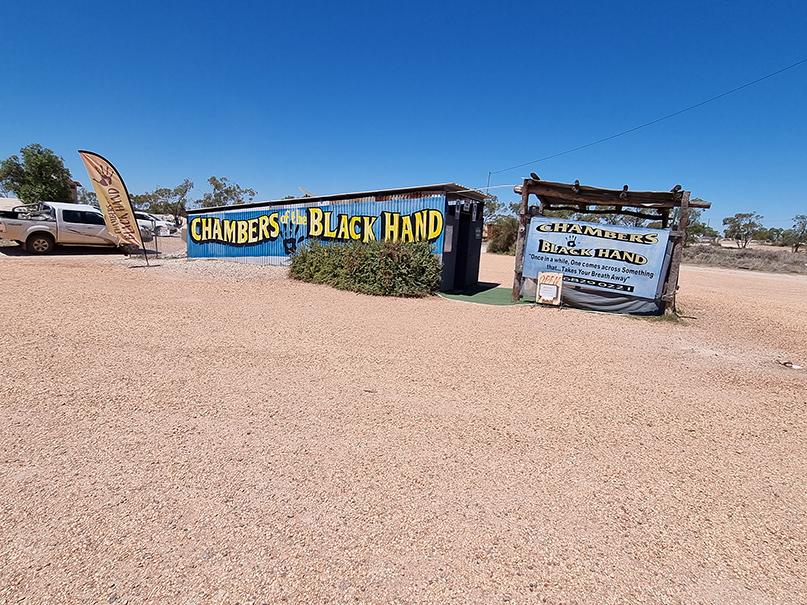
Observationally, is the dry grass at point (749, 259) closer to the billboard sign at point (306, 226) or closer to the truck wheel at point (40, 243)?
the billboard sign at point (306, 226)

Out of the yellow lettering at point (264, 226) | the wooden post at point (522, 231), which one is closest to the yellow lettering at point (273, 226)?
the yellow lettering at point (264, 226)

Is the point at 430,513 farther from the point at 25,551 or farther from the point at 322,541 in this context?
the point at 25,551

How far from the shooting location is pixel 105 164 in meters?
12.4

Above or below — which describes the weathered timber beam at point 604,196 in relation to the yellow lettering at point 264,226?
above

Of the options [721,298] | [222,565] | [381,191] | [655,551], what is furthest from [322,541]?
[721,298]

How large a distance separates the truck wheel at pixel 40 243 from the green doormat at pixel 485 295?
1495 cm

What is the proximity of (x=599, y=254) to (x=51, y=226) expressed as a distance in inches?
728

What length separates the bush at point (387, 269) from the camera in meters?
10.5

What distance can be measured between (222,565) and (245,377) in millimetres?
2589

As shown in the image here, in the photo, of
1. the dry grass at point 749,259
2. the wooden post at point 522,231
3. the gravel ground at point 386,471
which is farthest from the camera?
the dry grass at point 749,259

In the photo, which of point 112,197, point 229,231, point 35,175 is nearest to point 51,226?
point 112,197

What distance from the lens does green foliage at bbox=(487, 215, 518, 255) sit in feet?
113

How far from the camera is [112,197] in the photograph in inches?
500

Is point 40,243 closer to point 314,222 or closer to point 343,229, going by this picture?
point 314,222
